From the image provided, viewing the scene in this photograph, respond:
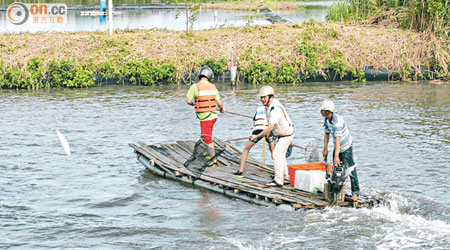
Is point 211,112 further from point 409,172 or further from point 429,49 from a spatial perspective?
point 429,49

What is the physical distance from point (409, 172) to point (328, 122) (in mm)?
3537

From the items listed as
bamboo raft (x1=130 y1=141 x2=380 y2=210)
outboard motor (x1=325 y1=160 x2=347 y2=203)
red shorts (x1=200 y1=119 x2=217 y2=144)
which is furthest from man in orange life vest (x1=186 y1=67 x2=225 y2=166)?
outboard motor (x1=325 y1=160 x2=347 y2=203)

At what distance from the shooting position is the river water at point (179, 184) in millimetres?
10516

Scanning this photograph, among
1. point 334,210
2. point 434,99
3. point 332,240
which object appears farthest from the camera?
point 434,99

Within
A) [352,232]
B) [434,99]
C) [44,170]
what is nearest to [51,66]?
[44,170]

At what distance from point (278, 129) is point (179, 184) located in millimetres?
2453

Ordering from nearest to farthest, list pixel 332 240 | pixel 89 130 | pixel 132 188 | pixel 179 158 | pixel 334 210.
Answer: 1. pixel 332 240
2. pixel 334 210
3. pixel 132 188
4. pixel 179 158
5. pixel 89 130

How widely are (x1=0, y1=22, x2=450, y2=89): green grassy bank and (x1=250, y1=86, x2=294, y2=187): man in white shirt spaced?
1409 centimetres

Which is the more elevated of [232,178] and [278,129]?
[278,129]

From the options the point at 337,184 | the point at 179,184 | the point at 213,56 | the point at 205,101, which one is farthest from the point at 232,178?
the point at 213,56

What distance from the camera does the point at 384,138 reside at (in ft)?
56.9

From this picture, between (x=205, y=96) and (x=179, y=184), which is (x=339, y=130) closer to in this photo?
(x=205, y=96)

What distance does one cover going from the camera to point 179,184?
1351 cm

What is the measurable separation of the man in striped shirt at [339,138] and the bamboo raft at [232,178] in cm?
43
